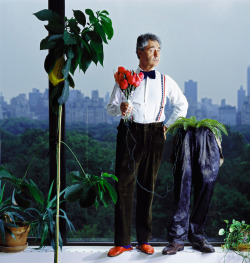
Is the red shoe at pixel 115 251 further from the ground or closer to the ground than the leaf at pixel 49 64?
closer to the ground

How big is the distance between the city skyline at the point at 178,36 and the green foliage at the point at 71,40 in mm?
763

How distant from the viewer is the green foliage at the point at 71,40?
3037 mm

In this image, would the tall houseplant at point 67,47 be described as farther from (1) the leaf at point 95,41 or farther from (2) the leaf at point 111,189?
(2) the leaf at point 111,189

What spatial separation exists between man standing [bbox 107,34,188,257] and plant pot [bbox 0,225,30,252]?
2.21ft

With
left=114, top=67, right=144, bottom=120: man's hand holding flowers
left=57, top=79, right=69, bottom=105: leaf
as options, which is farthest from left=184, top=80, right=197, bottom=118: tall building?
left=57, top=79, right=69, bottom=105: leaf

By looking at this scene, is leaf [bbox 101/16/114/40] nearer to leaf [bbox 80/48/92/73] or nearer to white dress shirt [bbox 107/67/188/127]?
leaf [bbox 80/48/92/73]

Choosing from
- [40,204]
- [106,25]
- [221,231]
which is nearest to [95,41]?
[106,25]

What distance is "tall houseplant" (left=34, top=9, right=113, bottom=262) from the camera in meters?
3.04

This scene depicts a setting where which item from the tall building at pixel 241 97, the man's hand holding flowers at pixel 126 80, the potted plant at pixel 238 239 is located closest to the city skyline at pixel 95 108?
the tall building at pixel 241 97

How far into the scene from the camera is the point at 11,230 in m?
3.54

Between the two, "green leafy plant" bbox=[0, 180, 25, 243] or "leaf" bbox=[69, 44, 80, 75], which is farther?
"green leafy plant" bbox=[0, 180, 25, 243]

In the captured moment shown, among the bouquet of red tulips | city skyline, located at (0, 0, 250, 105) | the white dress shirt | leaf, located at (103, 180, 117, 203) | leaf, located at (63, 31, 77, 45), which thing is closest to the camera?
leaf, located at (63, 31, 77, 45)

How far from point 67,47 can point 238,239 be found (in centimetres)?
194

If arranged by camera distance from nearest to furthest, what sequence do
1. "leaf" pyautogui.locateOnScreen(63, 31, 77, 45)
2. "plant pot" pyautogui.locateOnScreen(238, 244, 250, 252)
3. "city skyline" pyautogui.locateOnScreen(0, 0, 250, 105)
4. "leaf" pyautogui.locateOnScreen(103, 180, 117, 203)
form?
"leaf" pyautogui.locateOnScreen(63, 31, 77, 45), "leaf" pyautogui.locateOnScreen(103, 180, 117, 203), "plant pot" pyautogui.locateOnScreen(238, 244, 250, 252), "city skyline" pyautogui.locateOnScreen(0, 0, 250, 105)
